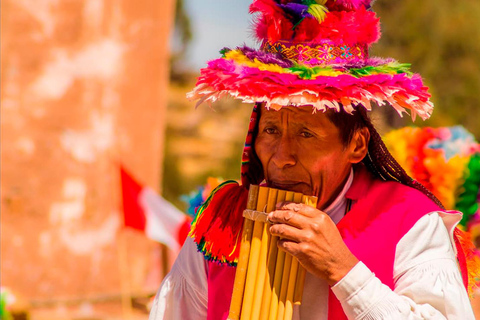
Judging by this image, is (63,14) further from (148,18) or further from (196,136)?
Result: (196,136)

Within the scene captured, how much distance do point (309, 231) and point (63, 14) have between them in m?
4.63

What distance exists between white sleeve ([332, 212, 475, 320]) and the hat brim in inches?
15.8

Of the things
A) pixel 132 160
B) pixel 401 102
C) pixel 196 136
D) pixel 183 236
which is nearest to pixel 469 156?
pixel 183 236

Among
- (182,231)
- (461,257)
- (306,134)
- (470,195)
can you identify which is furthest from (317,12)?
(182,231)

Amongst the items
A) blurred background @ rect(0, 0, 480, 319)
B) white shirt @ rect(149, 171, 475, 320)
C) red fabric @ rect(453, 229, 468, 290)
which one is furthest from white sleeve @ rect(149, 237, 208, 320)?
blurred background @ rect(0, 0, 480, 319)

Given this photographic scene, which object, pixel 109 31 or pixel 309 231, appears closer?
pixel 309 231

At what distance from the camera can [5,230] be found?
5.73 m

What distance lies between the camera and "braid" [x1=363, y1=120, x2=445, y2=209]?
7.54 ft

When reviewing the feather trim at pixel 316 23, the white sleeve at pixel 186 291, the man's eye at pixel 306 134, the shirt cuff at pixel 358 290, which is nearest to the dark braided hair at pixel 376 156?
the man's eye at pixel 306 134

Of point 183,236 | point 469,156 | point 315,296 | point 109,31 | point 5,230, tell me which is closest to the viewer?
point 315,296

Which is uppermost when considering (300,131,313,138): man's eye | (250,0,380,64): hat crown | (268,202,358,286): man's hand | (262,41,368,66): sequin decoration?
(250,0,380,64): hat crown

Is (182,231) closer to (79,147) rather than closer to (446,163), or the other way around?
(79,147)

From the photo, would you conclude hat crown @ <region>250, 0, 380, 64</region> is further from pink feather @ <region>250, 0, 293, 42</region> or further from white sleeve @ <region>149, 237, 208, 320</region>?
white sleeve @ <region>149, 237, 208, 320</region>

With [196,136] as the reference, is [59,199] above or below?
below
